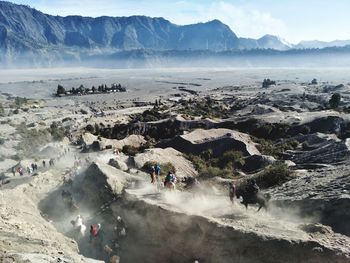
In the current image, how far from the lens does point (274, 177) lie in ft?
103

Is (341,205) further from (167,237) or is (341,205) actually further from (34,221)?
(34,221)

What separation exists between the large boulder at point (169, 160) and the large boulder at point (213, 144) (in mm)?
5230

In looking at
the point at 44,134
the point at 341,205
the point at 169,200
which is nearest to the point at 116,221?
the point at 169,200

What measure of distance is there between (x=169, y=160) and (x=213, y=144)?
33.2 feet

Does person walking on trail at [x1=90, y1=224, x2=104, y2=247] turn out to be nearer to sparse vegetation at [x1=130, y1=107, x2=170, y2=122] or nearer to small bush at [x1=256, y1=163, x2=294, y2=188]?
small bush at [x1=256, y1=163, x2=294, y2=188]

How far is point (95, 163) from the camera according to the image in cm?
3147

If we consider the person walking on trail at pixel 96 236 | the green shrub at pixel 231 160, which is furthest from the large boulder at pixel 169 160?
the person walking on trail at pixel 96 236

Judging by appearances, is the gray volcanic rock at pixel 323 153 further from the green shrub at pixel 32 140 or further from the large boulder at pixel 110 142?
the green shrub at pixel 32 140

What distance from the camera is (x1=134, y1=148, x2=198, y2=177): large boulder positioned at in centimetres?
3859

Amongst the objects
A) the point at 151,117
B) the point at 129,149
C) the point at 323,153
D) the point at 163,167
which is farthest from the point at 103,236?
the point at 151,117

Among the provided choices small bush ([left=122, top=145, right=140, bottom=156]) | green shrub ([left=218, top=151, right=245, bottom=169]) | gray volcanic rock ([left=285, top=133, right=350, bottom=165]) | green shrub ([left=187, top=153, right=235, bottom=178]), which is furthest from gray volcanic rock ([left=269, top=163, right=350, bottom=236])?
small bush ([left=122, top=145, right=140, bottom=156])

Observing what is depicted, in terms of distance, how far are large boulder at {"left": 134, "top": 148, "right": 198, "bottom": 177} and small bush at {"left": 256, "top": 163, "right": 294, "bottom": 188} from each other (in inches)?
318

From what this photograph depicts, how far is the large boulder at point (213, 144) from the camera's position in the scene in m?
49.1

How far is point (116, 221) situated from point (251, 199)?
7.58 metres
